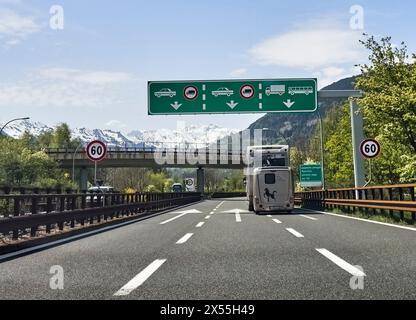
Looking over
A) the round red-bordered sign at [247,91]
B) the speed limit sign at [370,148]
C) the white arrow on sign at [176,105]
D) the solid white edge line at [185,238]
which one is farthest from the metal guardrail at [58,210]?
the speed limit sign at [370,148]

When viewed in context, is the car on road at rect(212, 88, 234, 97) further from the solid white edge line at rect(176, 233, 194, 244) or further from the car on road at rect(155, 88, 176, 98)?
the solid white edge line at rect(176, 233, 194, 244)

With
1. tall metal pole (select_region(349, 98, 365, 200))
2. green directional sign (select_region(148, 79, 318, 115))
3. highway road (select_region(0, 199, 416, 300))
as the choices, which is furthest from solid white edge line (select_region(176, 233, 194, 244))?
green directional sign (select_region(148, 79, 318, 115))

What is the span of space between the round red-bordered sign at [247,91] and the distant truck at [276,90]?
73cm

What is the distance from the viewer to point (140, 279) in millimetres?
5949

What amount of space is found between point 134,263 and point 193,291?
236 centimetres

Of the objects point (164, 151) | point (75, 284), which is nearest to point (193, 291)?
point (75, 284)

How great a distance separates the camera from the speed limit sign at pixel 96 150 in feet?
49.0

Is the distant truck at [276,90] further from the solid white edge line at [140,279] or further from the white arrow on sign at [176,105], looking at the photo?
the solid white edge line at [140,279]

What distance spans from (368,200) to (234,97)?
9.26m

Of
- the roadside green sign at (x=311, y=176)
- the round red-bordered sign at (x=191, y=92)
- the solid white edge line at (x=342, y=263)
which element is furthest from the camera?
the roadside green sign at (x=311, y=176)

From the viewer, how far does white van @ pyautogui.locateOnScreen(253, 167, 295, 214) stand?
21906 millimetres

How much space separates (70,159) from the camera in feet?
232

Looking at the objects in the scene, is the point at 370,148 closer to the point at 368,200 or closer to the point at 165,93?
the point at 368,200

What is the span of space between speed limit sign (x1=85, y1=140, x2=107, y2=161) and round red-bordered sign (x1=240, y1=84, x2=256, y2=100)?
33.5 ft
